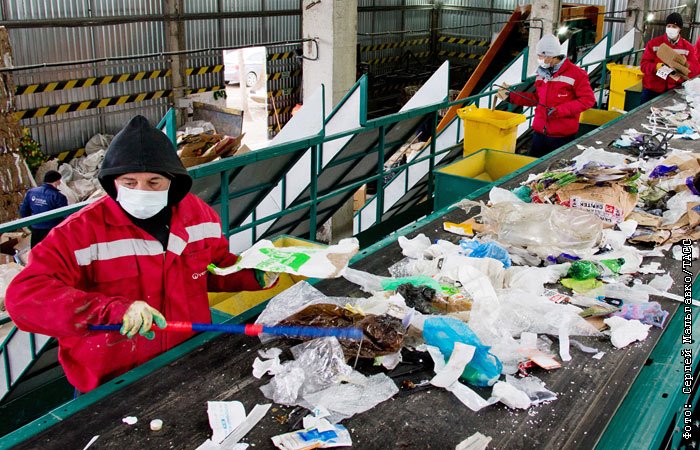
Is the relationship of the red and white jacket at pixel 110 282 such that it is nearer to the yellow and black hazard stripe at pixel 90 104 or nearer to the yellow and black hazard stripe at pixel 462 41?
the yellow and black hazard stripe at pixel 90 104

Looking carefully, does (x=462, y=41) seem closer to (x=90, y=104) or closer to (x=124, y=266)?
(x=90, y=104)

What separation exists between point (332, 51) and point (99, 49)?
4.66 metres

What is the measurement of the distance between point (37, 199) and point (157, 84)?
4.85 metres

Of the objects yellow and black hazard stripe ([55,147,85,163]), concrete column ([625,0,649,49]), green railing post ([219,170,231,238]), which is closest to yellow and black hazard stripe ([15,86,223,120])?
yellow and black hazard stripe ([55,147,85,163])

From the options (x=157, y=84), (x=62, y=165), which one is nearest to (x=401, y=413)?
(x=62, y=165)

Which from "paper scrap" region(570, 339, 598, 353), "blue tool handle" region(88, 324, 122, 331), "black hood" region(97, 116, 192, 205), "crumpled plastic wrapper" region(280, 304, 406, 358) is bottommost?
"paper scrap" region(570, 339, 598, 353)

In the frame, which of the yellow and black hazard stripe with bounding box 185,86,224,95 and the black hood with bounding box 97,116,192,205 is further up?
the black hood with bounding box 97,116,192,205

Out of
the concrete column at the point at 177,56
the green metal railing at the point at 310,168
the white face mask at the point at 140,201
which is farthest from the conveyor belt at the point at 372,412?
the concrete column at the point at 177,56

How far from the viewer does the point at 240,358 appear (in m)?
2.56

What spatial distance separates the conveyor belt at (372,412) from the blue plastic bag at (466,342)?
0.38ft

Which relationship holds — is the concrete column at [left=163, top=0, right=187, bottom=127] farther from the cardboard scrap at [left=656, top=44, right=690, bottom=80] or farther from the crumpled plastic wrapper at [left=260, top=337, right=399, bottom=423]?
the crumpled plastic wrapper at [left=260, top=337, right=399, bottom=423]

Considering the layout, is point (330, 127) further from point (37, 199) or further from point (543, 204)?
point (37, 199)

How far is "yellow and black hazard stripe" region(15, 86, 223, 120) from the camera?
9.30 metres

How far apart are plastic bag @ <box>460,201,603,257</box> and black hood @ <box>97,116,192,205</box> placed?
78.3 inches
